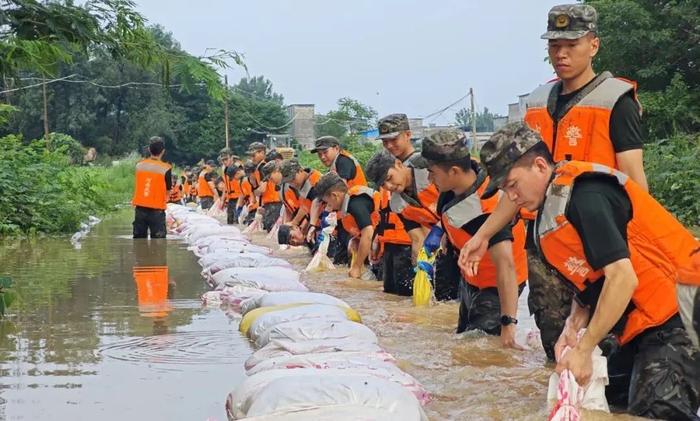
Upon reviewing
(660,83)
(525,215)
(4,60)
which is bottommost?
(525,215)

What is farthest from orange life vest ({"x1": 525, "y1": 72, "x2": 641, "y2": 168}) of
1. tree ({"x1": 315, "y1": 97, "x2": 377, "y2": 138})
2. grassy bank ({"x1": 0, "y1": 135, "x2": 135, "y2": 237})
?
tree ({"x1": 315, "y1": 97, "x2": 377, "y2": 138})

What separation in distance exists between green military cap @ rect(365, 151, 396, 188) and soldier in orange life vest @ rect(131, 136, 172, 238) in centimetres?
673

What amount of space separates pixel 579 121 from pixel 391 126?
3.13m

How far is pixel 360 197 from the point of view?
9.14 metres

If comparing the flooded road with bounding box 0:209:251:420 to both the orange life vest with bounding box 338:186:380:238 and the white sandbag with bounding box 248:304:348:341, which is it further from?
the orange life vest with bounding box 338:186:380:238

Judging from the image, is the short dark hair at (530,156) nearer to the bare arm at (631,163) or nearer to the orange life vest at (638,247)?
the orange life vest at (638,247)

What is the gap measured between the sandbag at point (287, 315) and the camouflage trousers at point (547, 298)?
1.11 meters

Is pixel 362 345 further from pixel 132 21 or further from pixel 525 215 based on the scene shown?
pixel 132 21

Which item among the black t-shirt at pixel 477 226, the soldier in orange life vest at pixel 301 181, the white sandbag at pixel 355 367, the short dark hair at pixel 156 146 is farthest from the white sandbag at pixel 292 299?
the short dark hair at pixel 156 146

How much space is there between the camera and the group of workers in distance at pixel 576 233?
373 cm

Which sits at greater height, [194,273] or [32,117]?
[32,117]

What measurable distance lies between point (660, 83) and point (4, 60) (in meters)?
23.4

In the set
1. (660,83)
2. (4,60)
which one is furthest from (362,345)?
(660,83)

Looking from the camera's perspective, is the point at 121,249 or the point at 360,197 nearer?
the point at 360,197
